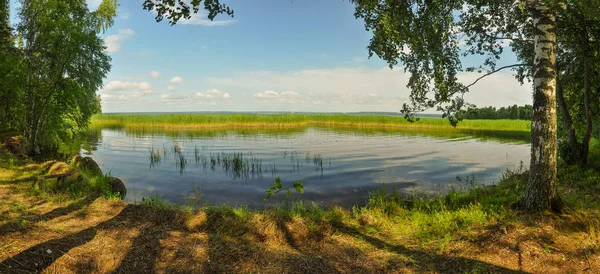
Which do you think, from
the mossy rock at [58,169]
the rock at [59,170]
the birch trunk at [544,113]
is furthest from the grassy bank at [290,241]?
the mossy rock at [58,169]

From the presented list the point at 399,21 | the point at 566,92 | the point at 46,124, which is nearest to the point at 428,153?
the point at 566,92

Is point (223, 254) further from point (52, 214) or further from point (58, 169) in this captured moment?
point (58, 169)

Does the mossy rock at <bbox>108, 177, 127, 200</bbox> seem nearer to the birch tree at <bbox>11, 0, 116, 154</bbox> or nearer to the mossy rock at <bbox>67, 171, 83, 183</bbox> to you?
the mossy rock at <bbox>67, 171, 83, 183</bbox>

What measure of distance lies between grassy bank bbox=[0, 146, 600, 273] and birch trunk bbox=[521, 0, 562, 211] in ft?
1.30

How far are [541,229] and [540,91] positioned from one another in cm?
263

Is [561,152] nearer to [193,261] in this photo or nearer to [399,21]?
[399,21]

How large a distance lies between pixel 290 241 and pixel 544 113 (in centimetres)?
550

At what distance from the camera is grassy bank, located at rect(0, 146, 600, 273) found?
17.1 ft

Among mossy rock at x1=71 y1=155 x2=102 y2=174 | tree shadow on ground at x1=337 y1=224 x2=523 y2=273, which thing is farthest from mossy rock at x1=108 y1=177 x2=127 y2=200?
tree shadow on ground at x1=337 y1=224 x2=523 y2=273

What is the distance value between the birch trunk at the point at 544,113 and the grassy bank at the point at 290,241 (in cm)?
40

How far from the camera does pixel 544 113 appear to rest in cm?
643

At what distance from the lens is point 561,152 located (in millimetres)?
14008

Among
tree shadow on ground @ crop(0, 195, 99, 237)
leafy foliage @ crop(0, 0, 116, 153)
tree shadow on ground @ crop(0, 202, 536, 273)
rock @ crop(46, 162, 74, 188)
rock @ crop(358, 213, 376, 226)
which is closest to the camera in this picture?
tree shadow on ground @ crop(0, 202, 536, 273)

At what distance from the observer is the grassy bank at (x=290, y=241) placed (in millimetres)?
5207
